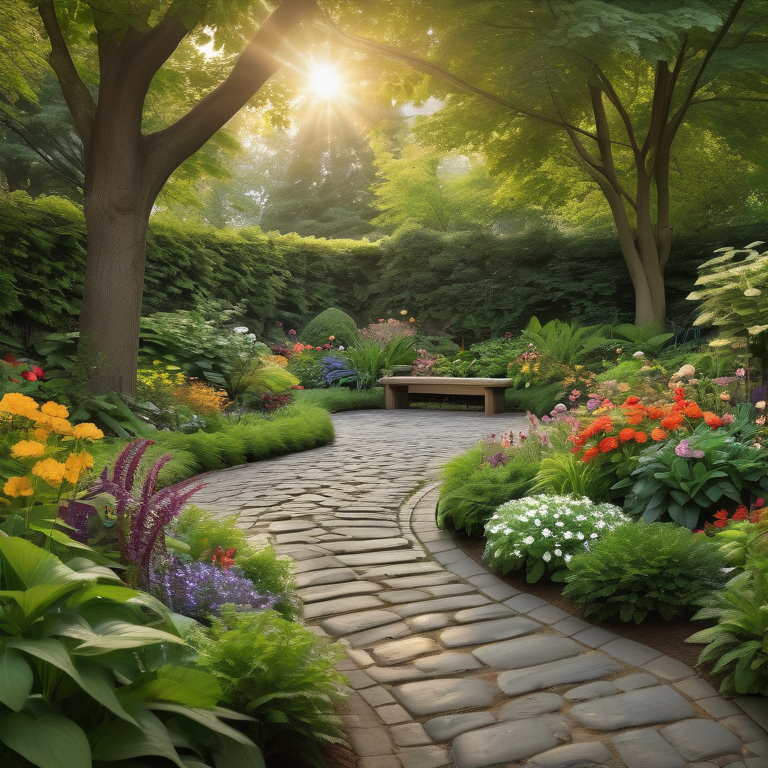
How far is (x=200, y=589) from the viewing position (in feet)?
8.32

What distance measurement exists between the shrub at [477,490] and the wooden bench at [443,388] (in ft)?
20.5

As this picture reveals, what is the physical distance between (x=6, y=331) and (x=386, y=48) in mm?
6650

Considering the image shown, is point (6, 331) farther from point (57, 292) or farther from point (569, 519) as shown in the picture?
point (569, 519)

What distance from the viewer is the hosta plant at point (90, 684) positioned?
4.37 ft

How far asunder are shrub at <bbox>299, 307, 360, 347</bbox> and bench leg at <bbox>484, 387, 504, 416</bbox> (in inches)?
157

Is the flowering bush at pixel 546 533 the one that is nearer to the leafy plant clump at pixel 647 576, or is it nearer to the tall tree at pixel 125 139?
the leafy plant clump at pixel 647 576

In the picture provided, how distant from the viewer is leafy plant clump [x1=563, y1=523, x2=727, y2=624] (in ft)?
9.31

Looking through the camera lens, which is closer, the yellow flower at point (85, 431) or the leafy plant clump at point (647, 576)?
the yellow flower at point (85, 431)

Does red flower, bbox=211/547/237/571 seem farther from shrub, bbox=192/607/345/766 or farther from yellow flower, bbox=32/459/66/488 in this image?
yellow flower, bbox=32/459/66/488

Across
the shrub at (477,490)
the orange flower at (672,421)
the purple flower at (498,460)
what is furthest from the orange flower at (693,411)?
the purple flower at (498,460)

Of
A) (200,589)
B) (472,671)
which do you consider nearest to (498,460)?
(472,671)

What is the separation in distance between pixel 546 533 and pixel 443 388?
26.7 feet

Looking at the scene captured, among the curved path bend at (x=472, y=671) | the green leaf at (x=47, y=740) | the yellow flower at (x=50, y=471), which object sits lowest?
the curved path bend at (x=472, y=671)

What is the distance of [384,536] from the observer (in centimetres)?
425
